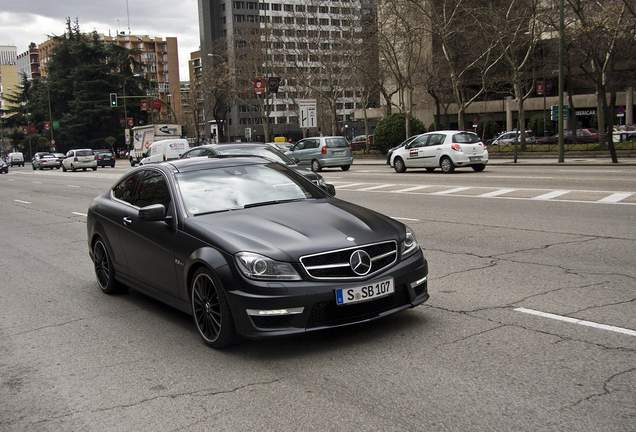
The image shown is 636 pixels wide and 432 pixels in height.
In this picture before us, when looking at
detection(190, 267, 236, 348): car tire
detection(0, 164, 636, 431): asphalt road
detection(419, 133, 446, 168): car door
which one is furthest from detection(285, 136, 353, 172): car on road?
detection(190, 267, 236, 348): car tire

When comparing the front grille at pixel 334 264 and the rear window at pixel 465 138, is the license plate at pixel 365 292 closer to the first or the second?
the front grille at pixel 334 264

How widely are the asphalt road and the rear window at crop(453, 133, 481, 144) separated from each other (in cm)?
1657

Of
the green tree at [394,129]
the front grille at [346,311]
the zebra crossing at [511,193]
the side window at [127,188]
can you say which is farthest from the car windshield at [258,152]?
the green tree at [394,129]

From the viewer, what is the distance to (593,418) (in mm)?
3578

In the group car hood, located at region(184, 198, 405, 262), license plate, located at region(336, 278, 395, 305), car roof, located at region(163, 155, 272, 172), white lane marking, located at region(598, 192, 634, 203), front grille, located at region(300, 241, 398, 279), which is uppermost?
car roof, located at region(163, 155, 272, 172)

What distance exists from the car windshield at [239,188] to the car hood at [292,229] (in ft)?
0.63

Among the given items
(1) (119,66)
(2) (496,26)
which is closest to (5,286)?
(2) (496,26)

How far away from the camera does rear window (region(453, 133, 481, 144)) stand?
25141mm

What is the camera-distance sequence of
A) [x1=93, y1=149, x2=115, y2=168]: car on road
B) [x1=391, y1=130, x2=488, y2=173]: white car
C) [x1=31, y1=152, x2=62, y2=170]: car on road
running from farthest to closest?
[x1=31, y1=152, x2=62, y2=170]: car on road
[x1=93, y1=149, x2=115, y2=168]: car on road
[x1=391, y1=130, x2=488, y2=173]: white car

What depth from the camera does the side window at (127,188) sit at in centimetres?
702

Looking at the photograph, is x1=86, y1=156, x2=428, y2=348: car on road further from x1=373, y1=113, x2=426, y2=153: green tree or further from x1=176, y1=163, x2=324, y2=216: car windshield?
x1=373, y1=113, x2=426, y2=153: green tree

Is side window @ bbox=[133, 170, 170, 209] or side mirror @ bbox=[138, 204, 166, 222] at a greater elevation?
side window @ bbox=[133, 170, 170, 209]

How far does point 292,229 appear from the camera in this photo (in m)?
5.19

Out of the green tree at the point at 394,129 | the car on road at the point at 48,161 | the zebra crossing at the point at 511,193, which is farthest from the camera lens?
the car on road at the point at 48,161
